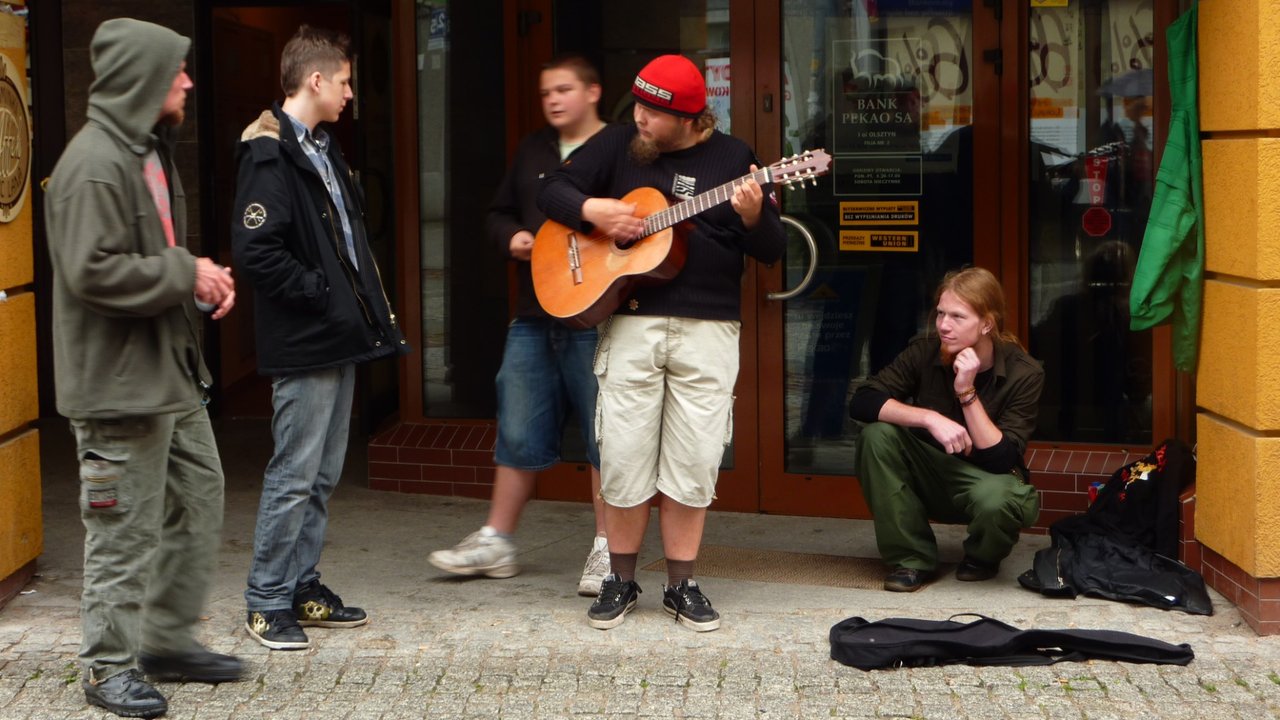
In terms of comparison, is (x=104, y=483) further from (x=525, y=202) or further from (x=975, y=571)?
(x=975, y=571)

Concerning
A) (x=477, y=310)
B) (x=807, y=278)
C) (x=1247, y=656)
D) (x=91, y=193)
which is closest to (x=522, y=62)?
(x=477, y=310)

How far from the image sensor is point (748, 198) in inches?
200

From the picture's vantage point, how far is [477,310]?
298 inches

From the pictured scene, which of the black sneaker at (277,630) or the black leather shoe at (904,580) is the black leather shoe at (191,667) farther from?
the black leather shoe at (904,580)

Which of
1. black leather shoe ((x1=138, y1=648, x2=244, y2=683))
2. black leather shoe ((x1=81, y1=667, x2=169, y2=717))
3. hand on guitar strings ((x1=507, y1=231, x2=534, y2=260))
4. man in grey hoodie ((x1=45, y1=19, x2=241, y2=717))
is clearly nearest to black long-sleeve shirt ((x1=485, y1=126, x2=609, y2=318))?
hand on guitar strings ((x1=507, y1=231, x2=534, y2=260))

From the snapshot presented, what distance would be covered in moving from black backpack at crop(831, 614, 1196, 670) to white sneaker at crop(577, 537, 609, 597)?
1044 mm

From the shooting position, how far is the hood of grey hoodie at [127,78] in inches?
178

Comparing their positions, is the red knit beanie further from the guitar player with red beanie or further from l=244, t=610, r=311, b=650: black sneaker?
l=244, t=610, r=311, b=650: black sneaker

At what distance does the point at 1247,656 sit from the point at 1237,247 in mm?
1261

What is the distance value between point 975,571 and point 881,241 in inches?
59.5

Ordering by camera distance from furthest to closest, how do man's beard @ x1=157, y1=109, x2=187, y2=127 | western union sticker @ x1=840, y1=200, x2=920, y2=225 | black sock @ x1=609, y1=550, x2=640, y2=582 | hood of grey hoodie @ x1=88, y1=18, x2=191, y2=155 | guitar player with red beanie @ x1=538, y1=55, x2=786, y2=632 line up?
western union sticker @ x1=840, y1=200, x2=920, y2=225 < black sock @ x1=609, y1=550, x2=640, y2=582 < guitar player with red beanie @ x1=538, y1=55, x2=786, y2=632 < man's beard @ x1=157, y1=109, x2=187, y2=127 < hood of grey hoodie @ x1=88, y1=18, x2=191, y2=155

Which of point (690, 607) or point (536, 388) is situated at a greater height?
point (536, 388)

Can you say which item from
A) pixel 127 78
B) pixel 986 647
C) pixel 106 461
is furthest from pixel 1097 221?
pixel 106 461

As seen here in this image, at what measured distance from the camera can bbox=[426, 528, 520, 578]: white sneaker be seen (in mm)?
6031
